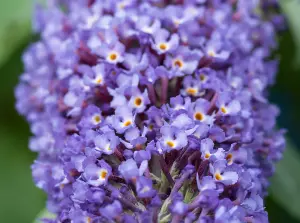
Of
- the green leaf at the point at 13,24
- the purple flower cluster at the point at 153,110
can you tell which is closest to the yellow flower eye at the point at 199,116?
the purple flower cluster at the point at 153,110

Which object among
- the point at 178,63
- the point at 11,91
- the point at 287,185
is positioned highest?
the point at 178,63

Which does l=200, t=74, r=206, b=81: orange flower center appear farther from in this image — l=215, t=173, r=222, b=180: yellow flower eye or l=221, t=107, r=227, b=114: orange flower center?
l=215, t=173, r=222, b=180: yellow flower eye

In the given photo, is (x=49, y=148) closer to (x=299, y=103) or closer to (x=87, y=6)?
(x=87, y=6)

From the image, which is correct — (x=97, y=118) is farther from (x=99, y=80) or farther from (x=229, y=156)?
(x=229, y=156)

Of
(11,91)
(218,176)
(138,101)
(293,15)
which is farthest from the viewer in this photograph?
(11,91)

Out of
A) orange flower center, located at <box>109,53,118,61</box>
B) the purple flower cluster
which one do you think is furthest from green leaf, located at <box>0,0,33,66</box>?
orange flower center, located at <box>109,53,118,61</box>

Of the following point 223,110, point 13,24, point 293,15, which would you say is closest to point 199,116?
point 223,110

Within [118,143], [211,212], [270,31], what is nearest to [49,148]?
[118,143]

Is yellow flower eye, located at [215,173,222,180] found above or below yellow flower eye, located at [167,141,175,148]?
below
